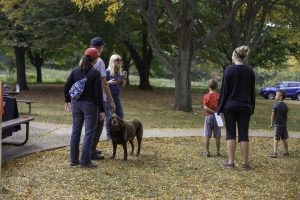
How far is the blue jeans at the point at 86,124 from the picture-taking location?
7672mm

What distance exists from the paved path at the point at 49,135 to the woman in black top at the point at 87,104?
151cm

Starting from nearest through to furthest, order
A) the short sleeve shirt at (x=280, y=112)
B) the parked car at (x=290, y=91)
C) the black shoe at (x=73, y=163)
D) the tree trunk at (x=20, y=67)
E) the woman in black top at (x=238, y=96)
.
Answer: the black shoe at (x=73, y=163) → the woman in black top at (x=238, y=96) → the short sleeve shirt at (x=280, y=112) → the tree trunk at (x=20, y=67) → the parked car at (x=290, y=91)

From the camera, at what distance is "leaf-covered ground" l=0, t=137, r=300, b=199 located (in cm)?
640

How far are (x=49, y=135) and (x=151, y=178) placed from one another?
15.3 feet

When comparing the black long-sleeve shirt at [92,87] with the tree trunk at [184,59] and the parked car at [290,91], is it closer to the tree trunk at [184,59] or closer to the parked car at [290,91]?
the tree trunk at [184,59]

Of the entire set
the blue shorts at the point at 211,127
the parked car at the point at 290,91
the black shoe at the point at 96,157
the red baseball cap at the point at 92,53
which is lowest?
the parked car at the point at 290,91

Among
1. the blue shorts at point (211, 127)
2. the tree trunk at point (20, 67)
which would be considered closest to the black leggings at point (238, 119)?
the blue shorts at point (211, 127)

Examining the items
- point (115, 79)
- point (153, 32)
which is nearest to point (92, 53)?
point (115, 79)

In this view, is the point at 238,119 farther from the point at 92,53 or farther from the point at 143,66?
the point at 143,66

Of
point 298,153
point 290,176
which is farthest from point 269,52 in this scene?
point 290,176

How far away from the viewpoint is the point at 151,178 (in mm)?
7254

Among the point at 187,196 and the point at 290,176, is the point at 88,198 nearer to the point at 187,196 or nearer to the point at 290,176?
the point at 187,196

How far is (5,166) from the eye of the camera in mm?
7832

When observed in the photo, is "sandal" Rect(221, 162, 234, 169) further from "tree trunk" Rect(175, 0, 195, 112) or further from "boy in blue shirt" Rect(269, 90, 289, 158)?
"tree trunk" Rect(175, 0, 195, 112)
